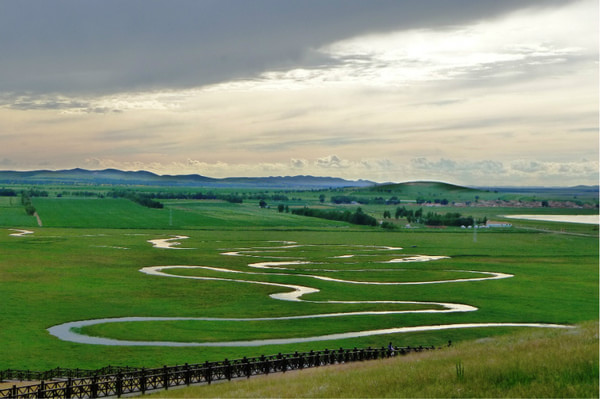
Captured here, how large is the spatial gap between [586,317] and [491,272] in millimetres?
39458

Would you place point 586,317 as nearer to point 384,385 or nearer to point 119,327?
point 119,327

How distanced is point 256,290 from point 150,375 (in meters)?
46.1

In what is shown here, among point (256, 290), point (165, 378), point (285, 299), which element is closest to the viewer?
point (165, 378)

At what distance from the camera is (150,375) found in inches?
1540

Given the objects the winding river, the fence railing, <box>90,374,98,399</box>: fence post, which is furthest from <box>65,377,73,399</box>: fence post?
the winding river

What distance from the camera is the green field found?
5731cm

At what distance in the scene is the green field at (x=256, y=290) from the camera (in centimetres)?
5731

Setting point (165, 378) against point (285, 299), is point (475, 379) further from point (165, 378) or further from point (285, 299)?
point (285, 299)

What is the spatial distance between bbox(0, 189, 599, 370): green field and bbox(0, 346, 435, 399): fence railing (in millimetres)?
5662

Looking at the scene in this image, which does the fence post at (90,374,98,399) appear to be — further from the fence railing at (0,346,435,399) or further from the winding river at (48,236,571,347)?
the winding river at (48,236,571,347)

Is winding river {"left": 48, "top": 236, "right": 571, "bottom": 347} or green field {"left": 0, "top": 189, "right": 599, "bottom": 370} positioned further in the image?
green field {"left": 0, "top": 189, "right": 599, "bottom": 370}

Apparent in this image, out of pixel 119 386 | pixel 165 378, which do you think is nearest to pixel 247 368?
pixel 165 378

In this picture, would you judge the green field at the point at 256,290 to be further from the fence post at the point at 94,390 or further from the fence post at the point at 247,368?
the fence post at the point at 94,390

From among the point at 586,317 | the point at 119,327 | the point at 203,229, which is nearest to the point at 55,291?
the point at 119,327
